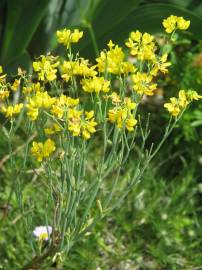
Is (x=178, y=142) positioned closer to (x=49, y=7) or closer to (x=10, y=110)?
(x=49, y=7)

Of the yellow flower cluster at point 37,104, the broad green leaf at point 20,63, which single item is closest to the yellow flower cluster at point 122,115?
the yellow flower cluster at point 37,104

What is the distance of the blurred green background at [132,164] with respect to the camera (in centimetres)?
207

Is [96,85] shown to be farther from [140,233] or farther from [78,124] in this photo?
[140,233]

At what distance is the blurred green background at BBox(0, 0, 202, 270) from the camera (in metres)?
2.07

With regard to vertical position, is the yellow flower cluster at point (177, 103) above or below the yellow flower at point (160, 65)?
below

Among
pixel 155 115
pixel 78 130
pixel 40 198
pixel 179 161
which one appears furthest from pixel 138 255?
pixel 78 130

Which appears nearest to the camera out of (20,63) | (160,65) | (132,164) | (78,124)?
(78,124)

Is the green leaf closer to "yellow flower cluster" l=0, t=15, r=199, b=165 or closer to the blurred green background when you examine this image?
the blurred green background

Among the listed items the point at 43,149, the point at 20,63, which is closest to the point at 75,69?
the point at 43,149

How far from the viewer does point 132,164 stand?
2.39m

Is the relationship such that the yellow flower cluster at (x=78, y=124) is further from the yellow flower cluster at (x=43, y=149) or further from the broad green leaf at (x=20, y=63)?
the broad green leaf at (x=20, y=63)

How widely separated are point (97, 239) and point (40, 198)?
0.27m

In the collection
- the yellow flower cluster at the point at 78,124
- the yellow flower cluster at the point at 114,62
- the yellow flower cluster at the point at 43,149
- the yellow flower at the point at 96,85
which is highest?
the yellow flower cluster at the point at 114,62

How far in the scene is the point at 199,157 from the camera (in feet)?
7.88
